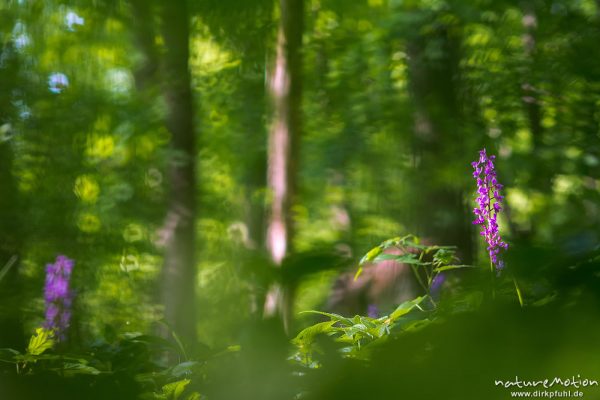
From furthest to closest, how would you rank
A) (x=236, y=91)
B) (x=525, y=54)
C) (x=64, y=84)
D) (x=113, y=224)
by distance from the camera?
→ (x=236, y=91) < (x=113, y=224) < (x=64, y=84) < (x=525, y=54)

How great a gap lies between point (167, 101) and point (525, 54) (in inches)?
112

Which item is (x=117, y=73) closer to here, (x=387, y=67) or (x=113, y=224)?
(x=113, y=224)

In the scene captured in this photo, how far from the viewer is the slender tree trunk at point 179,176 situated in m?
5.30

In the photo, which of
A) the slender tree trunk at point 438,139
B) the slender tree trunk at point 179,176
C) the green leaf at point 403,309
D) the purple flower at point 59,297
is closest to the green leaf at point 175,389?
the green leaf at point 403,309

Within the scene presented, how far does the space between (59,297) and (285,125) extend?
5.79 feet

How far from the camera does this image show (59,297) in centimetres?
208

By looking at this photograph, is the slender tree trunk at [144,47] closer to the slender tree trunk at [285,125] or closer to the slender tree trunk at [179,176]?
the slender tree trunk at [179,176]

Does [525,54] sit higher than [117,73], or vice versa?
[117,73]

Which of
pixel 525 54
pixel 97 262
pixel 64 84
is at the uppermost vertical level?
pixel 64 84

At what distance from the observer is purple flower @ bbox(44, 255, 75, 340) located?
1.98 metres

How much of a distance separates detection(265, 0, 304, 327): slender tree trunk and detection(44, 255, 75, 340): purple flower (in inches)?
52.3

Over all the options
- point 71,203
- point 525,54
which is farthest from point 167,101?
point 525,54

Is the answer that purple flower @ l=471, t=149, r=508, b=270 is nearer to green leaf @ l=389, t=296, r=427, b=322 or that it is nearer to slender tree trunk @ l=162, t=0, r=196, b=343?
green leaf @ l=389, t=296, r=427, b=322

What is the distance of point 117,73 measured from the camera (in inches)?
307
